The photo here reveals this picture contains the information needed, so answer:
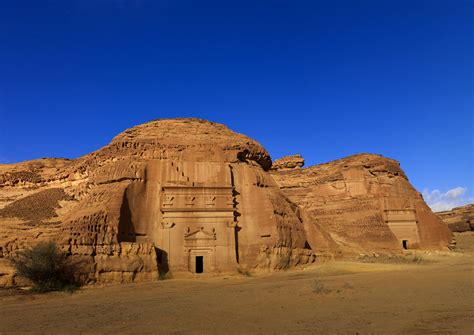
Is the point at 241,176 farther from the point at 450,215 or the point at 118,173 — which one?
the point at 450,215

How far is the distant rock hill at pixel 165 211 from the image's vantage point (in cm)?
2164

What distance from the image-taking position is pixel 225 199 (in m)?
25.9

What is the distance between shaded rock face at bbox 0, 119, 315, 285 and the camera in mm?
21609

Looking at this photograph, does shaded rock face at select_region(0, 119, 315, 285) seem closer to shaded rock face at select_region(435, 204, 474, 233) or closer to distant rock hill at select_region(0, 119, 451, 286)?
distant rock hill at select_region(0, 119, 451, 286)

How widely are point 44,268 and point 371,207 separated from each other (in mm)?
31590

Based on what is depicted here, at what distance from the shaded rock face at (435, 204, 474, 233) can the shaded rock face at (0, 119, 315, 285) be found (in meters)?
40.0

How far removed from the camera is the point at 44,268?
18656mm

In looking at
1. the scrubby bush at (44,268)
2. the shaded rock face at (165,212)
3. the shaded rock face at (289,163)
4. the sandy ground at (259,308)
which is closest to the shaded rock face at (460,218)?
the shaded rock face at (289,163)

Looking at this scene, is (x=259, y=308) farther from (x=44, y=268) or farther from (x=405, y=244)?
(x=405, y=244)

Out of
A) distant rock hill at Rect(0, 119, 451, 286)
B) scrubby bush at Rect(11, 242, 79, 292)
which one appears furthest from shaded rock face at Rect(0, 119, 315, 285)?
scrubby bush at Rect(11, 242, 79, 292)

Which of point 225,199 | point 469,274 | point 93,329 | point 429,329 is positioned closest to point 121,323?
point 93,329

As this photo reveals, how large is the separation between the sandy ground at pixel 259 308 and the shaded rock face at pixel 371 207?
18.9 meters

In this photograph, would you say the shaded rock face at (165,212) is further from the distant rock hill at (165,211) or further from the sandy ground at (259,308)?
the sandy ground at (259,308)

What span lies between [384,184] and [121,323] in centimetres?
3608
